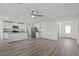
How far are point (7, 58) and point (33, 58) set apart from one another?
0.74m

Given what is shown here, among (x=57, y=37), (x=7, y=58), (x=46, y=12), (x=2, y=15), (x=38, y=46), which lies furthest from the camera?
(x=57, y=37)

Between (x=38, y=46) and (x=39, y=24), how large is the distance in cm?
135

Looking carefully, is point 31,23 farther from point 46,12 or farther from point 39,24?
point 46,12

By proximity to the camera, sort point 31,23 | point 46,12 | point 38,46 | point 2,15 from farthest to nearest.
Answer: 1. point 38,46
2. point 46,12
3. point 31,23
4. point 2,15

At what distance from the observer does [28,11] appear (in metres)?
2.40

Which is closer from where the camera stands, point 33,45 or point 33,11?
point 33,11

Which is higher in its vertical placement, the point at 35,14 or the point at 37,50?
the point at 35,14

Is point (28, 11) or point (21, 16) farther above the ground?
point (28, 11)

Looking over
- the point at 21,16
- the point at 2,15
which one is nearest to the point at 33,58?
the point at 21,16

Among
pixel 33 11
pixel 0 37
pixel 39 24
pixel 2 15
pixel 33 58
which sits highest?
pixel 33 11

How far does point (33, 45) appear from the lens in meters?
3.40

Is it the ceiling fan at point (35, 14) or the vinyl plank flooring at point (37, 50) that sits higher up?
the ceiling fan at point (35, 14)

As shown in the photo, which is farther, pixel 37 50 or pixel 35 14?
pixel 37 50

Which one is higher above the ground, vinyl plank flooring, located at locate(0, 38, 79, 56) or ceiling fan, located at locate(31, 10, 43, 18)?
ceiling fan, located at locate(31, 10, 43, 18)
